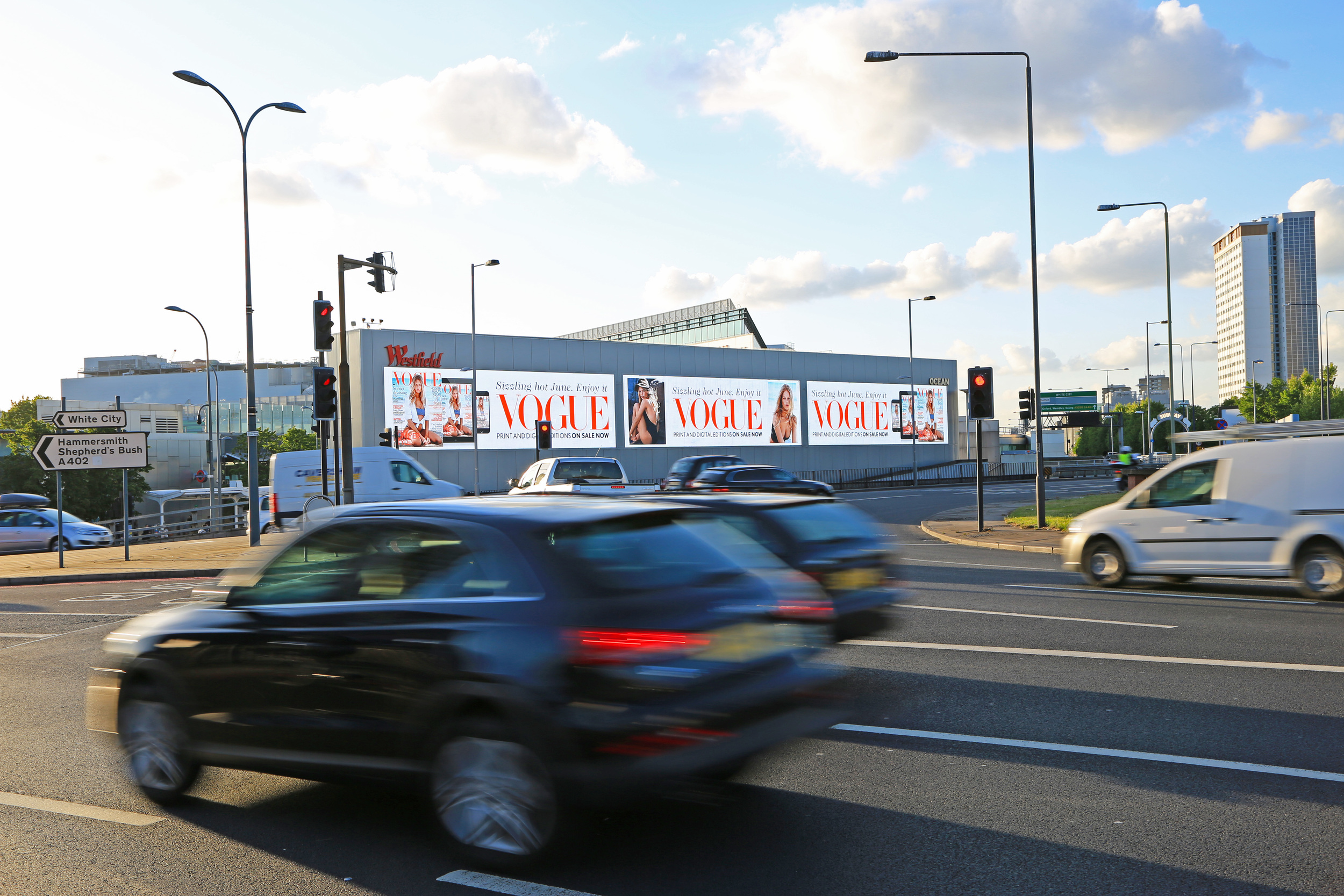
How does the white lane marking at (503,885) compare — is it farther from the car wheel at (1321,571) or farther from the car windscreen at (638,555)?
the car wheel at (1321,571)

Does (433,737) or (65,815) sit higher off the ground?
(433,737)

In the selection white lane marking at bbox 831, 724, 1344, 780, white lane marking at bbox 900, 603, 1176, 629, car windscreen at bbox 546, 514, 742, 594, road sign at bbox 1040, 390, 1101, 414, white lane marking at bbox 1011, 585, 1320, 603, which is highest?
road sign at bbox 1040, 390, 1101, 414

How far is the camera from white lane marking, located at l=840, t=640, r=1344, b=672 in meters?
7.75

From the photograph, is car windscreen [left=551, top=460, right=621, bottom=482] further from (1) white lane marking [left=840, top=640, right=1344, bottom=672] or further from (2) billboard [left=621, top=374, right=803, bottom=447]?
(2) billboard [left=621, top=374, right=803, bottom=447]

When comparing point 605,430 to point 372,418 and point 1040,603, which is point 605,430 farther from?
point 1040,603

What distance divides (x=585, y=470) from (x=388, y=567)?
2060 cm

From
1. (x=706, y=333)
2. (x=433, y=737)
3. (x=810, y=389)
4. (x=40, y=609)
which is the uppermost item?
(x=706, y=333)

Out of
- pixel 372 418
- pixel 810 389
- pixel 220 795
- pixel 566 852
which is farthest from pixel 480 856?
pixel 810 389

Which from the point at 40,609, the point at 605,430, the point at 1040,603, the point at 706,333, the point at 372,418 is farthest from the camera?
the point at 706,333

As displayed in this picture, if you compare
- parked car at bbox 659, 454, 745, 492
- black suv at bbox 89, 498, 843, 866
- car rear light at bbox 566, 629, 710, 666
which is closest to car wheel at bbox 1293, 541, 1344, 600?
black suv at bbox 89, 498, 843, 866

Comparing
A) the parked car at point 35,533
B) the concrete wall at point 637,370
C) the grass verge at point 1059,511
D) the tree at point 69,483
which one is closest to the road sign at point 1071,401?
the concrete wall at point 637,370

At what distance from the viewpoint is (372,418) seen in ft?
155

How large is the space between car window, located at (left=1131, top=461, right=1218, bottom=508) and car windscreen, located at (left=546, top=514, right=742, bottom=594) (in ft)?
31.7

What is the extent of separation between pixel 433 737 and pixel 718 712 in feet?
3.78
